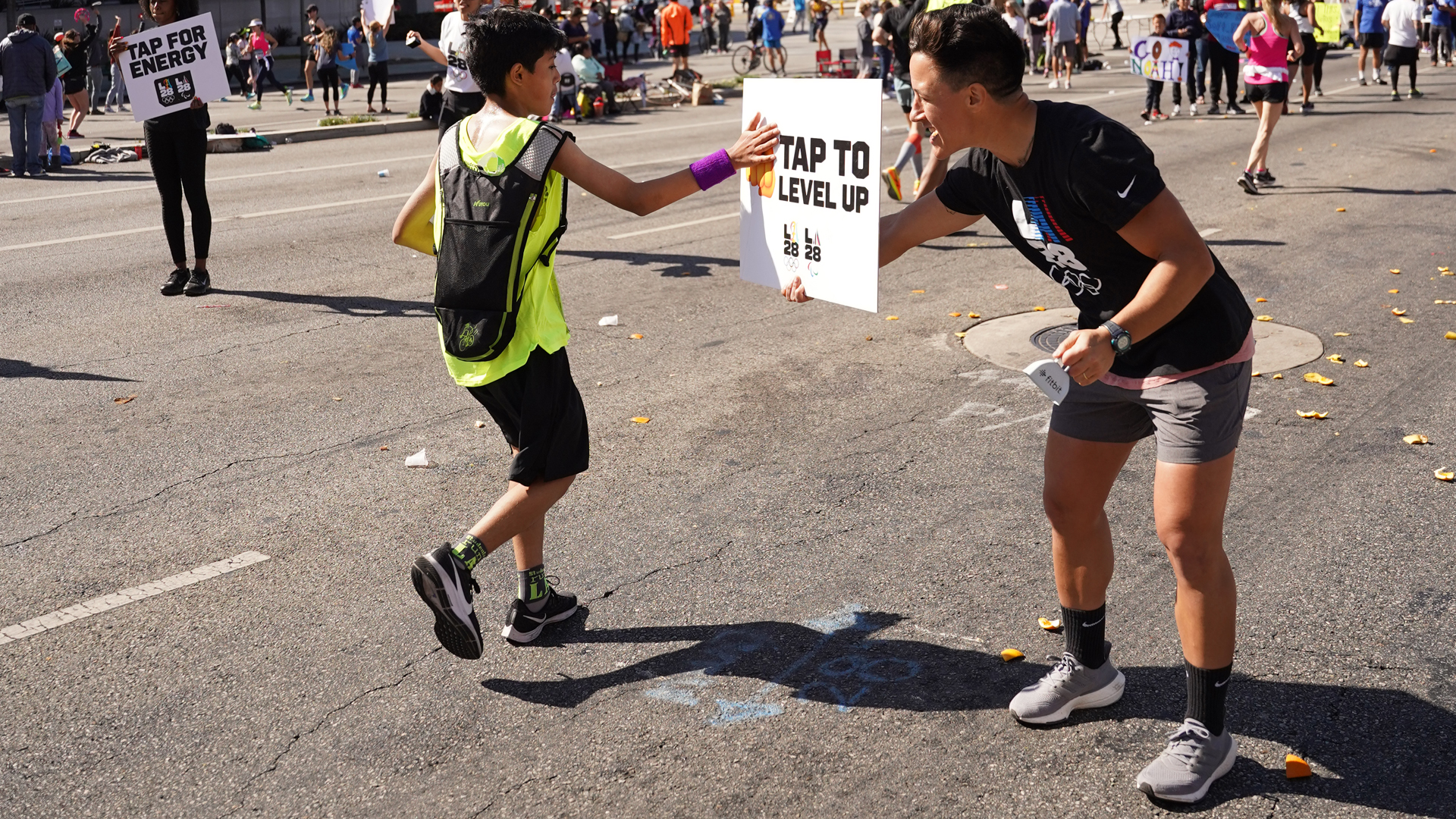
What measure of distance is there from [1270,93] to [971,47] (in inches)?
413

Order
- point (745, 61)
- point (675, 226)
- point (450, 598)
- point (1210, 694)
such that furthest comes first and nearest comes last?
point (745, 61) < point (675, 226) < point (450, 598) < point (1210, 694)

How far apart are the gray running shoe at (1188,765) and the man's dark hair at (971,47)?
1653 millimetres

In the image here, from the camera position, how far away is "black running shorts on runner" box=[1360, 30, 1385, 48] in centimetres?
2469

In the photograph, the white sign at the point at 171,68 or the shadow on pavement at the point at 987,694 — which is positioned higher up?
the white sign at the point at 171,68

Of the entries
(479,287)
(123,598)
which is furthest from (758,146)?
(123,598)

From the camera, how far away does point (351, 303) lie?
8875 millimetres


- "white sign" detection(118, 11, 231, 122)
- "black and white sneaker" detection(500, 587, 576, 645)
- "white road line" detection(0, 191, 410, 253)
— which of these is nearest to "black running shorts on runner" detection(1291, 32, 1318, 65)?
"white road line" detection(0, 191, 410, 253)

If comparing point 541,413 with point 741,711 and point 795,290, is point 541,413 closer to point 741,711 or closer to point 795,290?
point 795,290

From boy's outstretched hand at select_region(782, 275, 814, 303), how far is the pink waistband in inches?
38.2

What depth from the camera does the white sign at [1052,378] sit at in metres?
2.88

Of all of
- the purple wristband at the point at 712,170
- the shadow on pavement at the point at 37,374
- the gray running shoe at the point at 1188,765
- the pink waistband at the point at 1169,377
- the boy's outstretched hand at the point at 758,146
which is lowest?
the gray running shoe at the point at 1188,765

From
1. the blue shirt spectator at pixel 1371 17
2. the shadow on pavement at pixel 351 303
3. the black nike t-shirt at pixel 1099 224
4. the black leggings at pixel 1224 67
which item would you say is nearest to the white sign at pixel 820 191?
the black nike t-shirt at pixel 1099 224

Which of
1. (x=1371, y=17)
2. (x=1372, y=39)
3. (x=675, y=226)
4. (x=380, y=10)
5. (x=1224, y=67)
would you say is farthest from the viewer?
(x=1371, y=17)

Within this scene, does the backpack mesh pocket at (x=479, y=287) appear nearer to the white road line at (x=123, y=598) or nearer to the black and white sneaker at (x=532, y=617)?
the black and white sneaker at (x=532, y=617)
